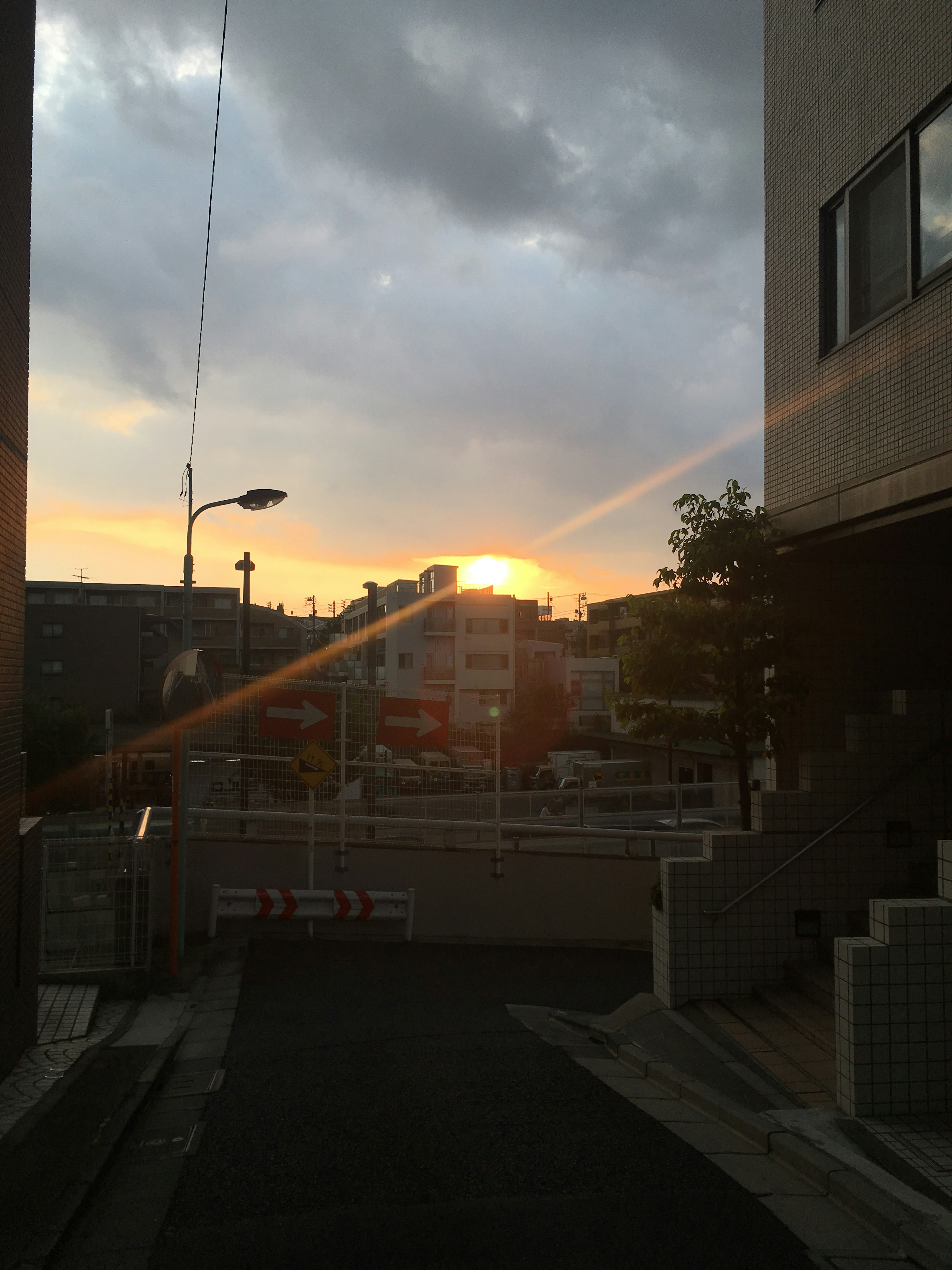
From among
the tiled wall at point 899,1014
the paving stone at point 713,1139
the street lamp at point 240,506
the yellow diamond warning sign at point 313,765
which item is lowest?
the paving stone at point 713,1139

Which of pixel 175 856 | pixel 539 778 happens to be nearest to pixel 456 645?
pixel 539 778

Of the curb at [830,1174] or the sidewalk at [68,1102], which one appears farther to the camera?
the sidewalk at [68,1102]

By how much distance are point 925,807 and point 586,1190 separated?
5.46 metres

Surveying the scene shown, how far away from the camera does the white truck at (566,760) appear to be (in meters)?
46.5

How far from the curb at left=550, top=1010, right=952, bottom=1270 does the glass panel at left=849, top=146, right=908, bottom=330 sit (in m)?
6.68

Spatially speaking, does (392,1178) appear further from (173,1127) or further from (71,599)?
(71,599)

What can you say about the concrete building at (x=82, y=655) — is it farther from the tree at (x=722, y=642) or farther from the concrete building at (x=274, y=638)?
the tree at (x=722, y=642)

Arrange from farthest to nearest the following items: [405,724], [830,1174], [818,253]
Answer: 1. [405,724]
2. [818,253]
3. [830,1174]

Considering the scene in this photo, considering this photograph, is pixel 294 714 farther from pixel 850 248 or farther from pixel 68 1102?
pixel 850 248

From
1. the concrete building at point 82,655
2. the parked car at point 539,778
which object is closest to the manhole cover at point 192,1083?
the parked car at point 539,778

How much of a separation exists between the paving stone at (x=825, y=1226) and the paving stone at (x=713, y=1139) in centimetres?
63

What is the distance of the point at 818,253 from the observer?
958 cm

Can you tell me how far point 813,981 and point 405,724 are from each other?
7063 mm

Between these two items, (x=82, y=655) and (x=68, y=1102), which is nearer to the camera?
(x=68, y=1102)
